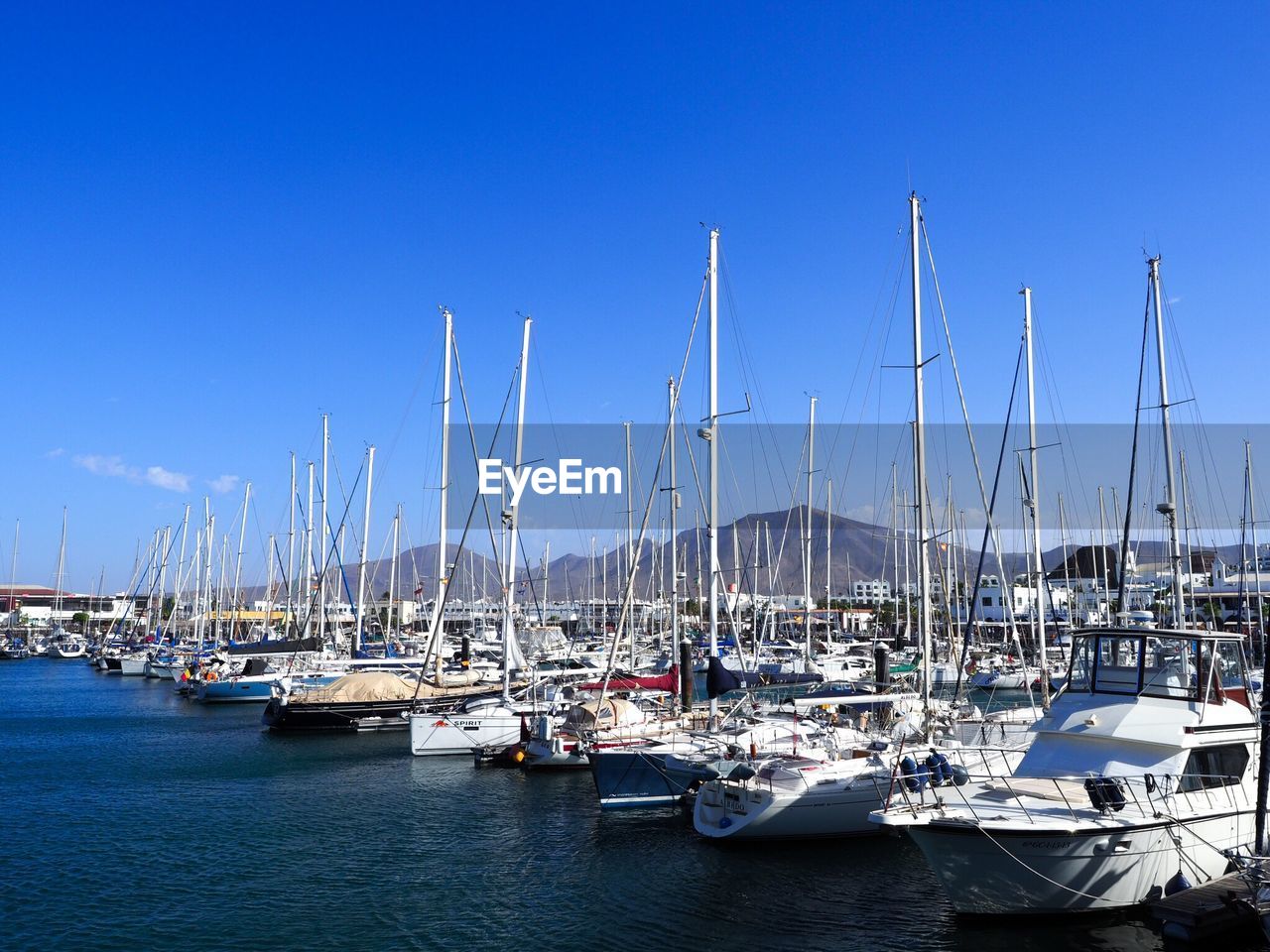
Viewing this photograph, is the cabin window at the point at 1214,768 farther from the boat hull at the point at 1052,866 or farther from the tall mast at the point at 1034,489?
the tall mast at the point at 1034,489

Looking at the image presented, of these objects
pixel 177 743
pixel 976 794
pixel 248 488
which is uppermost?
pixel 248 488

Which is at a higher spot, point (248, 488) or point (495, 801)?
point (248, 488)

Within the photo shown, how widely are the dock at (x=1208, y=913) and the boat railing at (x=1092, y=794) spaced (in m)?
1.62

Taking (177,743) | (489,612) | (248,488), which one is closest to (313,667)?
(177,743)

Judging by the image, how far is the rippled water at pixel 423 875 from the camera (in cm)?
1772

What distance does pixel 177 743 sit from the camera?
43875 millimetres

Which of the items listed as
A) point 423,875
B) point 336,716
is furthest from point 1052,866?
point 336,716

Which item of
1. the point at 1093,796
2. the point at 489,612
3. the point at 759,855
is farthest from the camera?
the point at 489,612

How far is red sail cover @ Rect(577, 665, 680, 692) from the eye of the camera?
42188 mm

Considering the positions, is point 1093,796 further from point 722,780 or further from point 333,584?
point 333,584

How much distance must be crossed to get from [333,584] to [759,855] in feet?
217

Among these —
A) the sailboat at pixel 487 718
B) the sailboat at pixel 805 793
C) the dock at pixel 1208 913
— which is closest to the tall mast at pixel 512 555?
the sailboat at pixel 487 718

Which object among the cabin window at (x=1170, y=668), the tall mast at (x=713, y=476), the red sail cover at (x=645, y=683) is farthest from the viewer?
the red sail cover at (x=645, y=683)

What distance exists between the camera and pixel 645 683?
147 ft
